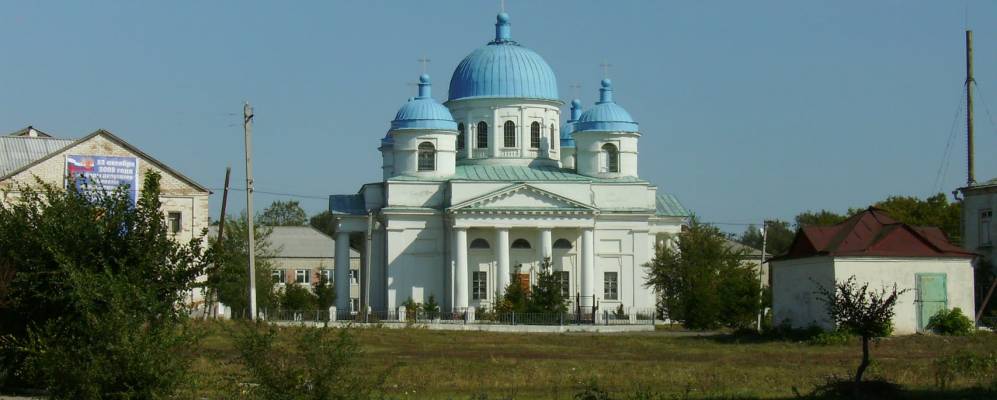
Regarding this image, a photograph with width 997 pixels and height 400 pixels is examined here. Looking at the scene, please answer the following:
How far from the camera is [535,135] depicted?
73688 millimetres

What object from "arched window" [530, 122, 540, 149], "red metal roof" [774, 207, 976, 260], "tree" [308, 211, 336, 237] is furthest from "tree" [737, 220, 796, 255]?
"red metal roof" [774, 207, 976, 260]

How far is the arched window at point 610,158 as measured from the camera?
7200 cm

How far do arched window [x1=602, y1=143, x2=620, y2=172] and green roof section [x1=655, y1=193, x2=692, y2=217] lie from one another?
384 cm

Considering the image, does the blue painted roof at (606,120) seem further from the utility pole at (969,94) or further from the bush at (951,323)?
the bush at (951,323)

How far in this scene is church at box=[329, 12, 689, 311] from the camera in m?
67.6

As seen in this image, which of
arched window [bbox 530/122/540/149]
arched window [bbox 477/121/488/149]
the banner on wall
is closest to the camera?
the banner on wall

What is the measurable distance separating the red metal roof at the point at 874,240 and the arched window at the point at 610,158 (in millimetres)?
28706

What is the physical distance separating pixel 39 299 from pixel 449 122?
4687 centimetres

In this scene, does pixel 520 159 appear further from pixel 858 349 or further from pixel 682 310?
pixel 858 349

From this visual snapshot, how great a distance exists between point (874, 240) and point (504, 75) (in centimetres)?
3407

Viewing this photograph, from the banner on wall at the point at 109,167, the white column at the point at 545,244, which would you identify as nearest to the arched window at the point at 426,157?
the white column at the point at 545,244

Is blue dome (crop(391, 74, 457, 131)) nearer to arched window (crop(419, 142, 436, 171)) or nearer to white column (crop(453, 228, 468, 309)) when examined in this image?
arched window (crop(419, 142, 436, 171))

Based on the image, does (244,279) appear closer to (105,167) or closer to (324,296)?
(105,167)

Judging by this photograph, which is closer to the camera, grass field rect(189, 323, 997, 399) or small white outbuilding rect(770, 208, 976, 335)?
grass field rect(189, 323, 997, 399)
